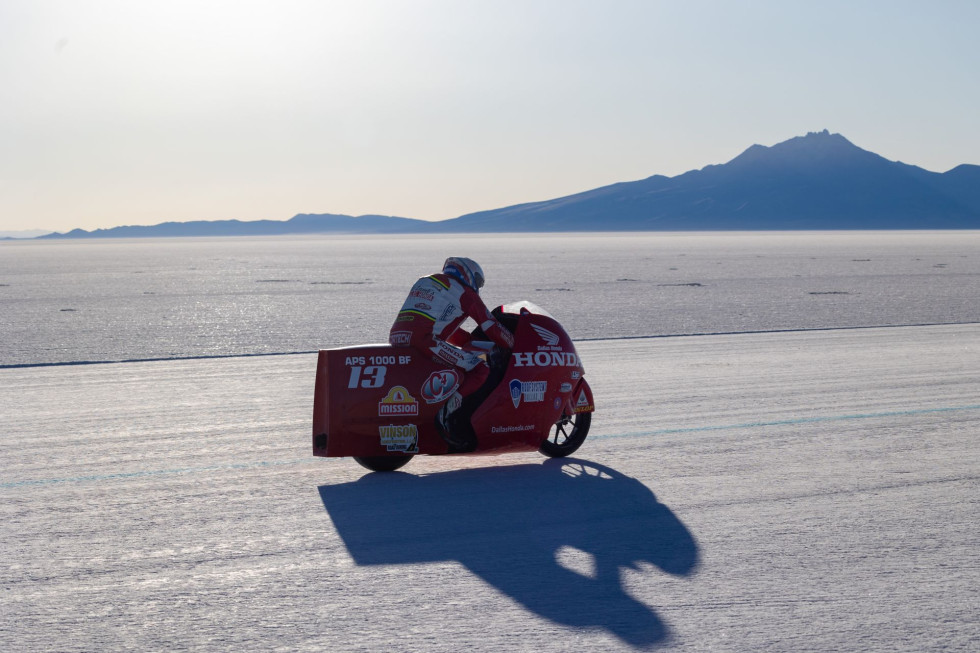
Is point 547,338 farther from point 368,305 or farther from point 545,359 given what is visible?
point 368,305

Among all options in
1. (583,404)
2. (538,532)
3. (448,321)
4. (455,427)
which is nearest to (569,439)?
(583,404)

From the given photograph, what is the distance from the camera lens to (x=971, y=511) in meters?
6.76

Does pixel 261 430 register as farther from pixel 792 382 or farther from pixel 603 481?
pixel 792 382

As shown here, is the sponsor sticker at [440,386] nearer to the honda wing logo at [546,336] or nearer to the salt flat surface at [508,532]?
the salt flat surface at [508,532]

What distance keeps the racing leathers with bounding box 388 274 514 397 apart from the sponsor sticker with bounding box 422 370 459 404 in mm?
77

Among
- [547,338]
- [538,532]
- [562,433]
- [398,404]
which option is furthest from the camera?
[562,433]

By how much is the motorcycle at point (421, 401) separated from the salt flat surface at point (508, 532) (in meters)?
0.23

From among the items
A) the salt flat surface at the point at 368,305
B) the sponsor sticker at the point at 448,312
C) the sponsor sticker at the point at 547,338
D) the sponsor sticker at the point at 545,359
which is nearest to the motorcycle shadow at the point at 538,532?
the sponsor sticker at the point at 545,359

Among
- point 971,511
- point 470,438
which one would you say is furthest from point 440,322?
point 971,511

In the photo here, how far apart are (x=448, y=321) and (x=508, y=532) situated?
2188 mm

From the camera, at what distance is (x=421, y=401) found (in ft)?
26.6

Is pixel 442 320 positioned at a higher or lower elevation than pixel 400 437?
higher

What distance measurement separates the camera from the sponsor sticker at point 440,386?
8.14m

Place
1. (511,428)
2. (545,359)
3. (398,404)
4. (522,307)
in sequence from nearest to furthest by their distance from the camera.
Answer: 1. (398,404)
2. (511,428)
3. (545,359)
4. (522,307)
